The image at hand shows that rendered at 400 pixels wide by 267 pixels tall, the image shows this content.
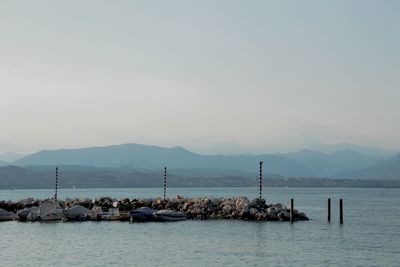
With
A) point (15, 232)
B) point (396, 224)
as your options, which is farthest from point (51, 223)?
point (396, 224)

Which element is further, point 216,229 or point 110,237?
point 216,229

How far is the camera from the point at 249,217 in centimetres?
7419

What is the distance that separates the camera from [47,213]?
74250 mm

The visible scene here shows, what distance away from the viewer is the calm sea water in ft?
147

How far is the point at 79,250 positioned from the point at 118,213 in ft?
86.5

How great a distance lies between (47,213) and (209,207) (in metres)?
18.7

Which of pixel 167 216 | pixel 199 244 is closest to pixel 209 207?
pixel 167 216

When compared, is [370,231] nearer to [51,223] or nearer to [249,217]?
[249,217]

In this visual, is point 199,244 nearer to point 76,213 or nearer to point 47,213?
point 76,213

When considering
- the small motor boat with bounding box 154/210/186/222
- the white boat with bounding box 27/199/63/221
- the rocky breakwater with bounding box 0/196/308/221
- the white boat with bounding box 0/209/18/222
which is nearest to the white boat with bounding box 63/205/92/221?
the white boat with bounding box 27/199/63/221

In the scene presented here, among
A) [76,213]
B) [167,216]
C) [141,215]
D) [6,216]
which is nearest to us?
[141,215]

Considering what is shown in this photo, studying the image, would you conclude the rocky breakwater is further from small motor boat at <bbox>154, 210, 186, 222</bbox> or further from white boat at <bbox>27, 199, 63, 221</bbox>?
white boat at <bbox>27, 199, 63, 221</bbox>

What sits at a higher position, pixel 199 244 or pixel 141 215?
pixel 141 215

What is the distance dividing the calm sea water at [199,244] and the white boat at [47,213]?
213cm
